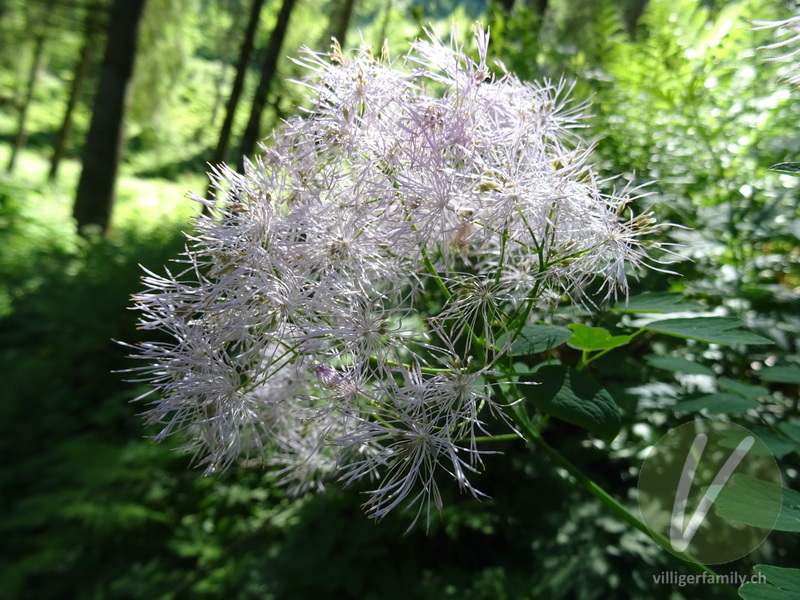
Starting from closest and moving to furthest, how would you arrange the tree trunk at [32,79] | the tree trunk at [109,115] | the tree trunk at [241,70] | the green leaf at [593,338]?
the green leaf at [593,338]
the tree trunk at [241,70]
the tree trunk at [109,115]
the tree trunk at [32,79]

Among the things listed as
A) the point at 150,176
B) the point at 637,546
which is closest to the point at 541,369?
the point at 637,546

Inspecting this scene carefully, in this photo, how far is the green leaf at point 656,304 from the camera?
789 mm

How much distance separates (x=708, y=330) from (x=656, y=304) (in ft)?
0.28

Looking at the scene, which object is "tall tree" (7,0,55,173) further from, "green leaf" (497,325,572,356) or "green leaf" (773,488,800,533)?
"green leaf" (773,488,800,533)

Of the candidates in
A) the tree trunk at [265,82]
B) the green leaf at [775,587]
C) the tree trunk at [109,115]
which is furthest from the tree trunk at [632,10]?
the green leaf at [775,587]

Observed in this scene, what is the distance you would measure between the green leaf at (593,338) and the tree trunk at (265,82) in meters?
4.01

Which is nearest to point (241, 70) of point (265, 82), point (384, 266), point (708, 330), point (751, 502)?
point (265, 82)

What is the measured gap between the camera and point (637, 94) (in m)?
1.76

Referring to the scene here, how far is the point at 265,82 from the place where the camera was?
439 cm

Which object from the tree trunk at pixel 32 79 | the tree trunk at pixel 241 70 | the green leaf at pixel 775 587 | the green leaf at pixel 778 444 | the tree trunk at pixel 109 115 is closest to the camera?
the green leaf at pixel 775 587

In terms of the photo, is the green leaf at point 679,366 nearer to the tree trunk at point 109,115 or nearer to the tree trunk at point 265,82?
the tree trunk at point 265,82

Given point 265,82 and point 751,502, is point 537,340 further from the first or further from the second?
point 265,82

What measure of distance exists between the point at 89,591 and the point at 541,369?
7.97 ft

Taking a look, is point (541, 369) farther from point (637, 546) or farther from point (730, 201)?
point (730, 201)
